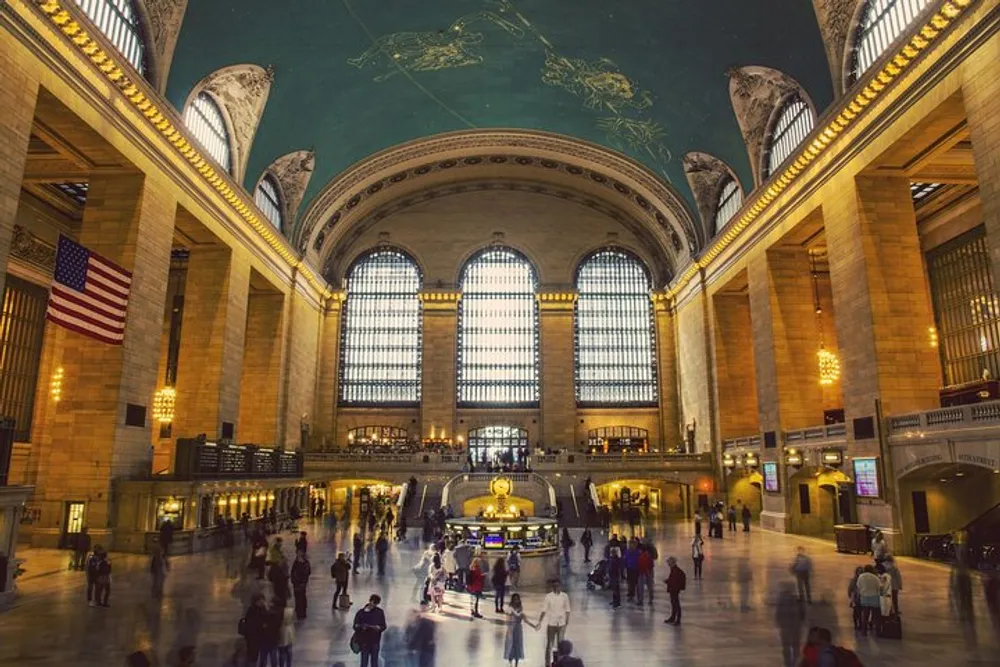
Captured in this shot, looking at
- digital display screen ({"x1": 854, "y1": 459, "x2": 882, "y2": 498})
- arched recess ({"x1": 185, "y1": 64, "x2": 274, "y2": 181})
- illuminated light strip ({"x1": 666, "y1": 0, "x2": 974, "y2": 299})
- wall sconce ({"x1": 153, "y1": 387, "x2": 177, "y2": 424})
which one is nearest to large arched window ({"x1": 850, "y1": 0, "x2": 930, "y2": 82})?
illuminated light strip ({"x1": 666, "y1": 0, "x2": 974, "y2": 299})

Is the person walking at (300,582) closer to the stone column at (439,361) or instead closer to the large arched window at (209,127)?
the large arched window at (209,127)

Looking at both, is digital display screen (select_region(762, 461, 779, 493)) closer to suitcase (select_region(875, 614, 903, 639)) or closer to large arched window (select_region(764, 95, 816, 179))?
large arched window (select_region(764, 95, 816, 179))

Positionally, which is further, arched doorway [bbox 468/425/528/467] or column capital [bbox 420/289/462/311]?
column capital [bbox 420/289/462/311]

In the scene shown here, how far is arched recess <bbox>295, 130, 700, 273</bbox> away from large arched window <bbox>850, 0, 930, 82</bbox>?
1320 cm

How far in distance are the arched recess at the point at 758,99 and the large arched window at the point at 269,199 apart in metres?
18.0

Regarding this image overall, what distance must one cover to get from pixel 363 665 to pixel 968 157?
20912mm

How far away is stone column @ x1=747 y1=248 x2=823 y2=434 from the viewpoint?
913 inches

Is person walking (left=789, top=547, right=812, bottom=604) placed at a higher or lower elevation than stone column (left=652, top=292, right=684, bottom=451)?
lower

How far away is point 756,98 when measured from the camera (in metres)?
23.5

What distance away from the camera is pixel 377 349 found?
37125 millimetres

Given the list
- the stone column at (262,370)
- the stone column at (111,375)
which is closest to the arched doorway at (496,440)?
the stone column at (262,370)

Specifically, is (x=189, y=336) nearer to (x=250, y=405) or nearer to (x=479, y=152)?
(x=250, y=405)

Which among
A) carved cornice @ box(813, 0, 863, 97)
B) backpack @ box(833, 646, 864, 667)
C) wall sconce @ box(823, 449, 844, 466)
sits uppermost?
carved cornice @ box(813, 0, 863, 97)

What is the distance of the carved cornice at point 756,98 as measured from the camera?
22094 mm
